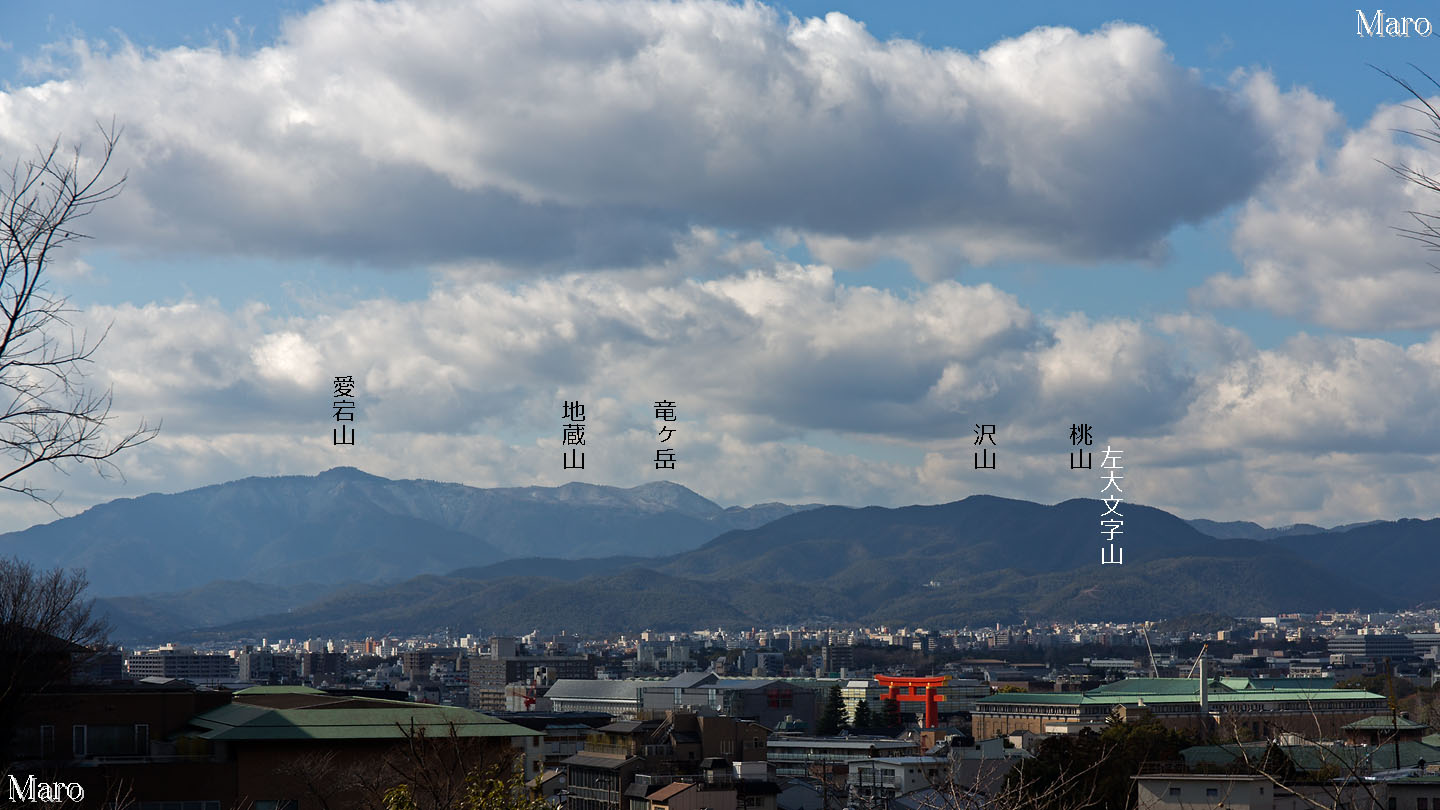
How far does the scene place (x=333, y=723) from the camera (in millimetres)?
28047

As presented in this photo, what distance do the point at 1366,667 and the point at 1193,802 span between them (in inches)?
6378

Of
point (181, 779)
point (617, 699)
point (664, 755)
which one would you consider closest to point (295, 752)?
point (181, 779)

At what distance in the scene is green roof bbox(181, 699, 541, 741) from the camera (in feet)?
89.3

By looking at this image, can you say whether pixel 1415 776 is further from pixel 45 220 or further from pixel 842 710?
pixel 842 710

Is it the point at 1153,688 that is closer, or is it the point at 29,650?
the point at 29,650

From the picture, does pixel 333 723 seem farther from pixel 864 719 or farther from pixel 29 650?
pixel 864 719

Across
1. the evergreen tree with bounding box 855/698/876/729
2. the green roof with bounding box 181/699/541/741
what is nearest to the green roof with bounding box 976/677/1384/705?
the evergreen tree with bounding box 855/698/876/729

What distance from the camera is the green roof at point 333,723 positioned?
89.3 ft

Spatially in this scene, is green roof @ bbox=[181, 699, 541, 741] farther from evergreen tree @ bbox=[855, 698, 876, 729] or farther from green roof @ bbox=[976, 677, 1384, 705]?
evergreen tree @ bbox=[855, 698, 876, 729]

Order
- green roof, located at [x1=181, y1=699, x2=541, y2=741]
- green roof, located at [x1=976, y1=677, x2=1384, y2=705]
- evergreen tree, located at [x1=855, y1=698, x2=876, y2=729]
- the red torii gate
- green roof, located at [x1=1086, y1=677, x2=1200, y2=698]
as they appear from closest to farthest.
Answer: green roof, located at [x1=181, y1=699, x2=541, y2=741], green roof, located at [x1=976, y1=677, x2=1384, y2=705], green roof, located at [x1=1086, y1=677, x2=1200, y2=698], evergreen tree, located at [x1=855, y1=698, x2=876, y2=729], the red torii gate

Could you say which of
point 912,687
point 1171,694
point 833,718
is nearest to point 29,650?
point 833,718

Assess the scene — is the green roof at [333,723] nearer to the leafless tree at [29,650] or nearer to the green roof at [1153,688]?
the leafless tree at [29,650]

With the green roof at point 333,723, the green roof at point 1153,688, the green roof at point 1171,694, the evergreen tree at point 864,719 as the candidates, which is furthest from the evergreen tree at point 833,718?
the green roof at point 333,723

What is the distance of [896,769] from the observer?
66.0 metres
